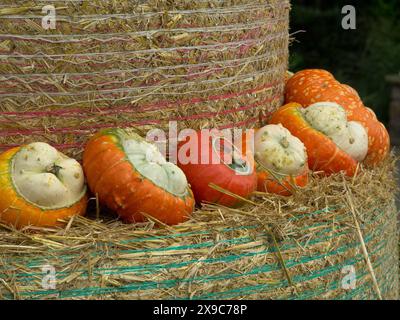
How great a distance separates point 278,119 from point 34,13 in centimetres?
127

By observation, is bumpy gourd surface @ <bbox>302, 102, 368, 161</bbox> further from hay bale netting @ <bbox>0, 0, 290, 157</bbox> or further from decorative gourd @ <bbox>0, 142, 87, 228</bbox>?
decorative gourd @ <bbox>0, 142, 87, 228</bbox>

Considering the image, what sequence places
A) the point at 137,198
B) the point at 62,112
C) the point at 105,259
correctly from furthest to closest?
the point at 62,112 → the point at 137,198 → the point at 105,259

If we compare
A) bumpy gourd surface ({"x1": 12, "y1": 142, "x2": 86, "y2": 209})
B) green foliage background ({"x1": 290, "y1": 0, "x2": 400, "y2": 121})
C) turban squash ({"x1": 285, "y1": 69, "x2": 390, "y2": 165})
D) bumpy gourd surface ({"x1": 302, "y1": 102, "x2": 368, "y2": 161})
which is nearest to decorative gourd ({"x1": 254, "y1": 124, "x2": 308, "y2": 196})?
bumpy gourd surface ({"x1": 302, "y1": 102, "x2": 368, "y2": 161})

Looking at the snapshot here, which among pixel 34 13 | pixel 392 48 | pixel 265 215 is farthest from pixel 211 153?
pixel 392 48

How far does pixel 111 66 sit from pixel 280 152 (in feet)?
2.67

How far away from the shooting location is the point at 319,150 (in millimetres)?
3695

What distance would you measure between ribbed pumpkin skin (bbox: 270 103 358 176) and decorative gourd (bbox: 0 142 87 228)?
1096mm

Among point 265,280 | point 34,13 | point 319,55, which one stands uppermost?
point 34,13

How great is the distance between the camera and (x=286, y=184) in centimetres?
346

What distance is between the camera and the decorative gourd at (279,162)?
3.46 m

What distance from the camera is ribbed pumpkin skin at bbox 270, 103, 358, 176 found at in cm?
370

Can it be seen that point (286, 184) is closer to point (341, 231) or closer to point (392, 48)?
point (341, 231)

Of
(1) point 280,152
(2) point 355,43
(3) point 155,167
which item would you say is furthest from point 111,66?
(2) point 355,43

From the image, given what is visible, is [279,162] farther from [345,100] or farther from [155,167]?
[345,100]
